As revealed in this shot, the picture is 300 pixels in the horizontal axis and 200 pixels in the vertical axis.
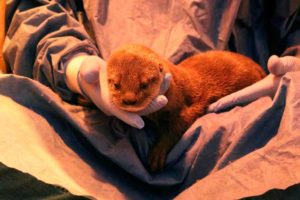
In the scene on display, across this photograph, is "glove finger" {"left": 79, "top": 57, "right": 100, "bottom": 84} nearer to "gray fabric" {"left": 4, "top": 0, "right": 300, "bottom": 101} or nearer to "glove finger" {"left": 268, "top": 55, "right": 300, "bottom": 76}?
"gray fabric" {"left": 4, "top": 0, "right": 300, "bottom": 101}

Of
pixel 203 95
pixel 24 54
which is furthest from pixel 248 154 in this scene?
pixel 24 54

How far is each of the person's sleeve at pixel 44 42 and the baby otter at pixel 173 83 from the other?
0.54 feet

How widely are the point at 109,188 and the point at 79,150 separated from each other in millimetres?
100

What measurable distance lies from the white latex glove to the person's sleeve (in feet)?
0.16

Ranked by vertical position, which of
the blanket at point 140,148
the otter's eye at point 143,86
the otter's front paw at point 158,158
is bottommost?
the otter's front paw at point 158,158

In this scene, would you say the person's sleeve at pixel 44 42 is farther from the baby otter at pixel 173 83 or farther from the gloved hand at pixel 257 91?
the gloved hand at pixel 257 91

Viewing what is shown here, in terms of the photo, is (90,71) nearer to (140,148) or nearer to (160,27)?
(140,148)

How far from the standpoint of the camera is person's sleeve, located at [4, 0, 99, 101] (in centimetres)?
92

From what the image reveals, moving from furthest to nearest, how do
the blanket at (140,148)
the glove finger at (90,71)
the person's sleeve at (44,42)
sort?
the person's sleeve at (44,42), the glove finger at (90,71), the blanket at (140,148)

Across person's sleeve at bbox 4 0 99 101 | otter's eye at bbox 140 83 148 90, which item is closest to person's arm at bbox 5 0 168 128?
person's sleeve at bbox 4 0 99 101

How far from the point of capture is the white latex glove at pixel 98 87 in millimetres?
784

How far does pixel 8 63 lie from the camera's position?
1.03m

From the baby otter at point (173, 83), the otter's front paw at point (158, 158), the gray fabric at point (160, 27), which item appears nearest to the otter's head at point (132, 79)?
the baby otter at point (173, 83)

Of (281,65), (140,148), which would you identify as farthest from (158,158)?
(281,65)
